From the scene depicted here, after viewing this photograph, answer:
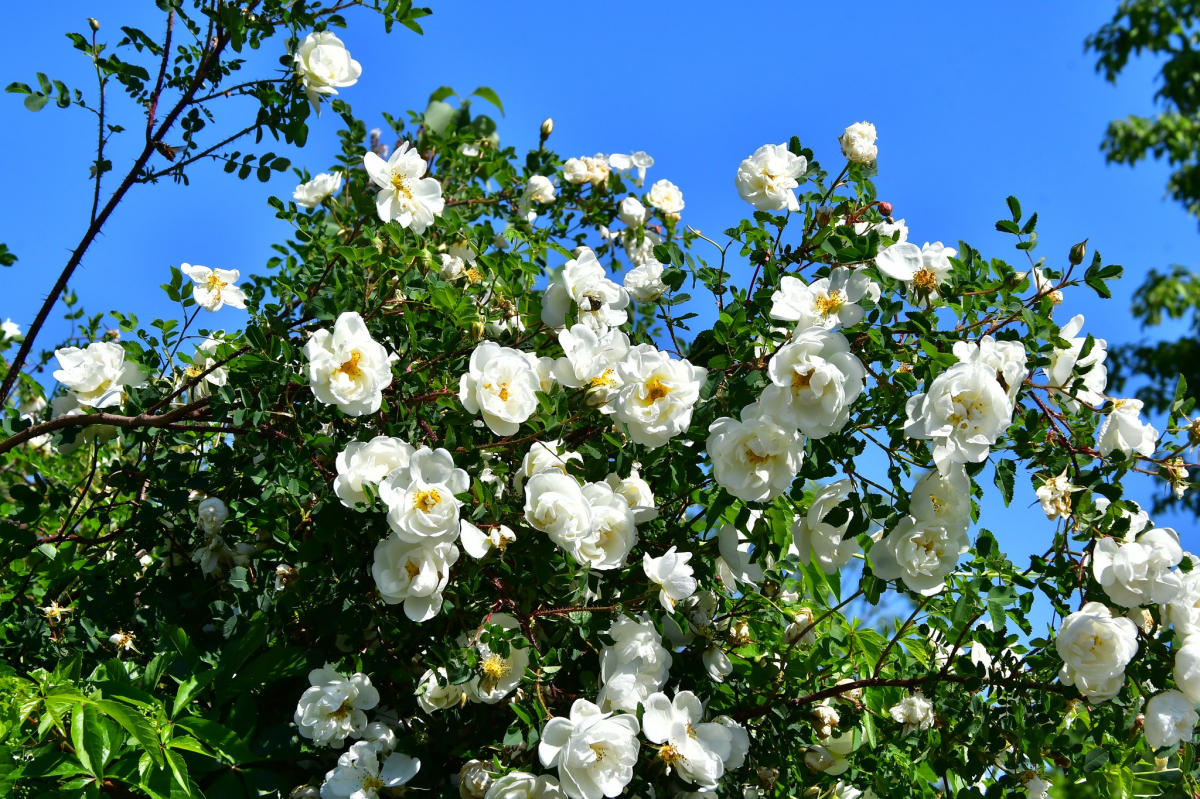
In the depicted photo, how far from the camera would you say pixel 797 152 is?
6.43ft

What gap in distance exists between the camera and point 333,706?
1675 mm

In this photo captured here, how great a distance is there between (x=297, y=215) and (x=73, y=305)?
1.19 metres

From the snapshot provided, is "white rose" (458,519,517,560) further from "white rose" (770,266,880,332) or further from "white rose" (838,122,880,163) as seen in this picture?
"white rose" (838,122,880,163)

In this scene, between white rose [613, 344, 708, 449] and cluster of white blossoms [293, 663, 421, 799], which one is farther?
cluster of white blossoms [293, 663, 421, 799]

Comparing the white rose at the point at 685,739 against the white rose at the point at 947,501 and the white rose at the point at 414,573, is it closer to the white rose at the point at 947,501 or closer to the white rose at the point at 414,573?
the white rose at the point at 414,573

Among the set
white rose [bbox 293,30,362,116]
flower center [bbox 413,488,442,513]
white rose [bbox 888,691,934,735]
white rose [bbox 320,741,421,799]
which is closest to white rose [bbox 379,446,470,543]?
flower center [bbox 413,488,442,513]

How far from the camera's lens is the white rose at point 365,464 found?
157cm

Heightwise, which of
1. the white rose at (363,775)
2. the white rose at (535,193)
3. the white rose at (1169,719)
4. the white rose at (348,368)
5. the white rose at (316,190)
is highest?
the white rose at (535,193)

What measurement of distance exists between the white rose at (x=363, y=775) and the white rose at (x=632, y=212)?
70.9 inches

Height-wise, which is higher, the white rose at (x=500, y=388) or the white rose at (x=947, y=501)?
the white rose at (x=500, y=388)

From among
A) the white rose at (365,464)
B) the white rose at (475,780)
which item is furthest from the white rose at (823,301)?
the white rose at (475,780)

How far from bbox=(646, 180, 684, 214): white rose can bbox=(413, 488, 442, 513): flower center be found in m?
1.70

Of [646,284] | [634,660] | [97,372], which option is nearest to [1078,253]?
[646,284]

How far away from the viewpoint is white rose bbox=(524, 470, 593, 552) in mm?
1505
